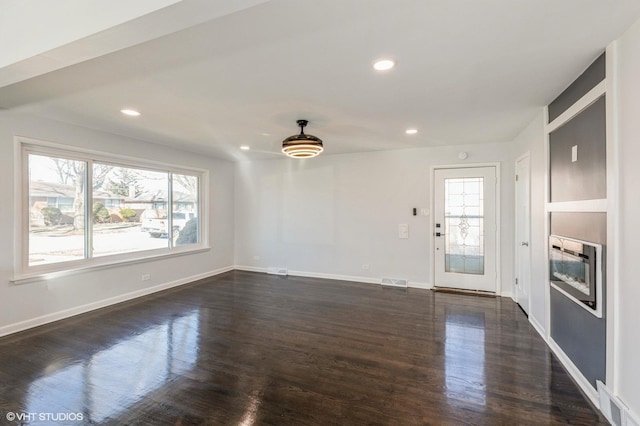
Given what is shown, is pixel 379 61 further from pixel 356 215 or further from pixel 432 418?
pixel 356 215

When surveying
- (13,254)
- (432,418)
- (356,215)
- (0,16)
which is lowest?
(432,418)

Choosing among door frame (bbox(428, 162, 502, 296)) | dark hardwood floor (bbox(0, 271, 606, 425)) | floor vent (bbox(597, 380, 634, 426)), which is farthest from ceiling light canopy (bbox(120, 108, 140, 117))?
floor vent (bbox(597, 380, 634, 426))

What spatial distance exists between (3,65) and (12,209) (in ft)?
8.07

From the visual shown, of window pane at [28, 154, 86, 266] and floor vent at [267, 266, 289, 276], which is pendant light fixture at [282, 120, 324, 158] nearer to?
window pane at [28, 154, 86, 266]

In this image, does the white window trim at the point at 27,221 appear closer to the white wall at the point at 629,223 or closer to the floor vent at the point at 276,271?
the floor vent at the point at 276,271

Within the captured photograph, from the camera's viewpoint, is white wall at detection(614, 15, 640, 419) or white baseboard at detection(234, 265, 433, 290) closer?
white wall at detection(614, 15, 640, 419)

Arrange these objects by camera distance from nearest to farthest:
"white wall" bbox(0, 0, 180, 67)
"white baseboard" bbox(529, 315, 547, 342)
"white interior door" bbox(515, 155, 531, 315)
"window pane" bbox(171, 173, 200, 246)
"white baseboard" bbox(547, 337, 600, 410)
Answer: "white wall" bbox(0, 0, 180, 67), "white baseboard" bbox(547, 337, 600, 410), "white baseboard" bbox(529, 315, 547, 342), "white interior door" bbox(515, 155, 531, 315), "window pane" bbox(171, 173, 200, 246)

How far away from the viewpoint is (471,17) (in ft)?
5.78

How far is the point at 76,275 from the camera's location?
4.12 metres

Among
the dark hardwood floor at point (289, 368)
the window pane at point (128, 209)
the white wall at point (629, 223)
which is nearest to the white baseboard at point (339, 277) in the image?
the dark hardwood floor at point (289, 368)

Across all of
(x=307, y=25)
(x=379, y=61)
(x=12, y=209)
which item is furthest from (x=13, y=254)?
(x=379, y=61)

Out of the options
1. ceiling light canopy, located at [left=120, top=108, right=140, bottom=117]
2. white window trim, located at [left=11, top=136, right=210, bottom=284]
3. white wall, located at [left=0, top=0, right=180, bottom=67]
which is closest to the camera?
white wall, located at [left=0, top=0, right=180, bottom=67]

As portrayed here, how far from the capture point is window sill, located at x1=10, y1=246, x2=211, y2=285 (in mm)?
3623

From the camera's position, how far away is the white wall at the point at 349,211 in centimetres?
541
